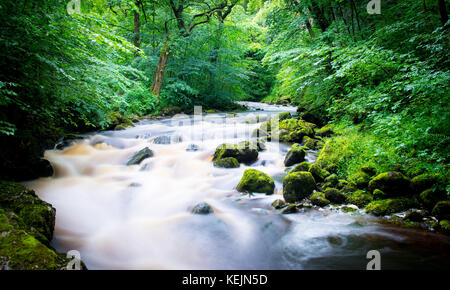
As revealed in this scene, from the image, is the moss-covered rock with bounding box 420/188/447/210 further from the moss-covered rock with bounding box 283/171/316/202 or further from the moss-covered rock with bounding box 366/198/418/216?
the moss-covered rock with bounding box 283/171/316/202

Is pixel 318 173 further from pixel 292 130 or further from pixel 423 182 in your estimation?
pixel 292 130

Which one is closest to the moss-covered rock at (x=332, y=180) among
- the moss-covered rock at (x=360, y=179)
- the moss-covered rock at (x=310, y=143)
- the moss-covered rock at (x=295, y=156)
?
the moss-covered rock at (x=360, y=179)

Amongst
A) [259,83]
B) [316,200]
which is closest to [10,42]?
[316,200]

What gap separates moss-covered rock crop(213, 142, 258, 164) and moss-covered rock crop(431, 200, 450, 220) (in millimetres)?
4151

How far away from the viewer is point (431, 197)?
364 cm

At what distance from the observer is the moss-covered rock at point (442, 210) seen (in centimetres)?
335

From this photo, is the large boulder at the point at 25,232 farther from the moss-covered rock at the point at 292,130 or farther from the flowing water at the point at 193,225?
the moss-covered rock at the point at 292,130

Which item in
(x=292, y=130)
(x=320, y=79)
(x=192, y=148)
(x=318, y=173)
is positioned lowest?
(x=318, y=173)

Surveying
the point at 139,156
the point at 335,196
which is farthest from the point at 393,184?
the point at 139,156

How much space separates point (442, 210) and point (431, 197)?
28 cm

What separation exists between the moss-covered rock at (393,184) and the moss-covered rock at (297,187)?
1.22 m

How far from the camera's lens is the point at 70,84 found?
4.05m

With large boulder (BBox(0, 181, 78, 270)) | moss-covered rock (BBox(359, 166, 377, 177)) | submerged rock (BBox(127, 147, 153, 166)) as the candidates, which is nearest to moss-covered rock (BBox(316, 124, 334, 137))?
moss-covered rock (BBox(359, 166, 377, 177))
